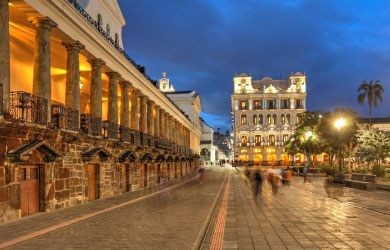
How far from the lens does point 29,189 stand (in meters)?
13.2

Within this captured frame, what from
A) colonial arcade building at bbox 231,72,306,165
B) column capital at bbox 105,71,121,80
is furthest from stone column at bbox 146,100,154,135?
colonial arcade building at bbox 231,72,306,165

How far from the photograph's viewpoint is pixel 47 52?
14.5 metres

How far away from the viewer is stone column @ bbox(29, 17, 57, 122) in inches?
558

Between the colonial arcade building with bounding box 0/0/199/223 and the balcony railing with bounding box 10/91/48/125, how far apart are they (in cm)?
3

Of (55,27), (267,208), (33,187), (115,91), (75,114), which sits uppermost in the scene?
(55,27)

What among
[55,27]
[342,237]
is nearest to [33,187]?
[55,27]

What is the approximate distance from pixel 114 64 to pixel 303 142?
38467 millimetres

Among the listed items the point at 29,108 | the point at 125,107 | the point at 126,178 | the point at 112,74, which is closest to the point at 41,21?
the point at 29,108

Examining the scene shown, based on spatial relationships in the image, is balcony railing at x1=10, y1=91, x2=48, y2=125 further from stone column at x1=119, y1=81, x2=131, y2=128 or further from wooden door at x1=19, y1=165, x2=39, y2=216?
stone column at x1=119, y1=81, x2=131, y2=128

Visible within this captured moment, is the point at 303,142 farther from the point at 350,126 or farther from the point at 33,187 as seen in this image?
the point at 33,187

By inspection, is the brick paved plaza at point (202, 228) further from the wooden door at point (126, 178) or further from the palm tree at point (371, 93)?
the palm tree at point (371, 93)

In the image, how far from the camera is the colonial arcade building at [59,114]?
1184 cm

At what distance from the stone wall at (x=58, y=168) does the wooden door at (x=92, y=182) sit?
0.27 metres

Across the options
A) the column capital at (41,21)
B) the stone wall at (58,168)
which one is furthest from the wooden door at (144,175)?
the column capital at (41,21)
